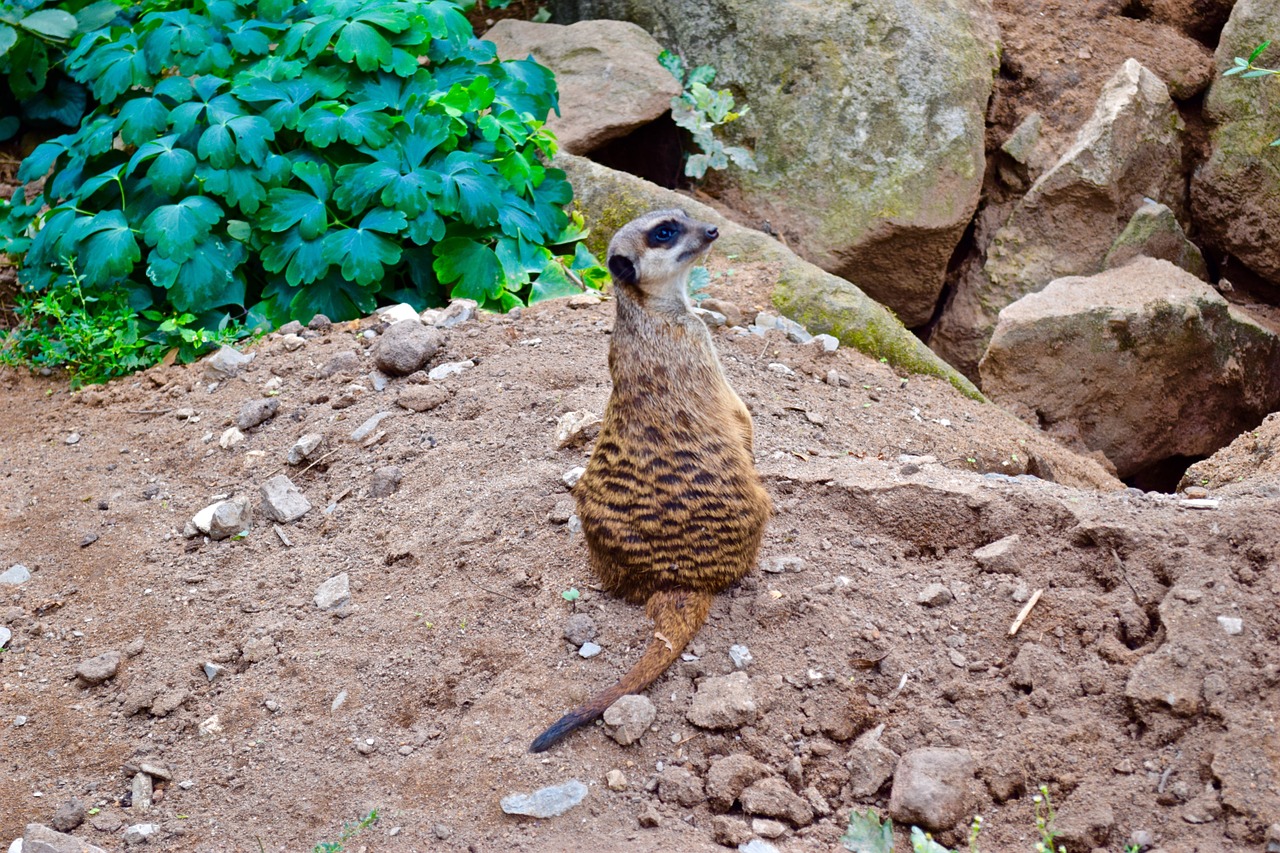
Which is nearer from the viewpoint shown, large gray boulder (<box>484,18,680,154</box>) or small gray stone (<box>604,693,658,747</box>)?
small gray stone (<box>604,693,658,747</box>)

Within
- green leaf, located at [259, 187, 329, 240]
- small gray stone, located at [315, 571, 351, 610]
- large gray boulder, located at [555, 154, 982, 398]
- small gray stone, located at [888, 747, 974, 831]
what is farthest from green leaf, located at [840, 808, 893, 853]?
green leaf, located at [259, 187, 329, 240]

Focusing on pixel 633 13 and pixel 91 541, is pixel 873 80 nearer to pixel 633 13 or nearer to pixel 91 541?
pixel 633 13

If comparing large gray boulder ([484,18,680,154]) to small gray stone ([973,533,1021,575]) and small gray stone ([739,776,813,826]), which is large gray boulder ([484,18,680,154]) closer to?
small gray stone ([973,533,1021,575])

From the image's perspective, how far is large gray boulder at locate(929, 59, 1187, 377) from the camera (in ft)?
18.4

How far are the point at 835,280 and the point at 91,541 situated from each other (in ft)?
10.6

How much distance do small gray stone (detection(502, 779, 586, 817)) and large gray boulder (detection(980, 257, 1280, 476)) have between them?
3498mm

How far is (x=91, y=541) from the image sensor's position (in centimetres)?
373

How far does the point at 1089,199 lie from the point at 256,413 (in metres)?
4.33

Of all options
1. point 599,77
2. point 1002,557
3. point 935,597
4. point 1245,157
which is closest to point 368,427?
A: point 935,597

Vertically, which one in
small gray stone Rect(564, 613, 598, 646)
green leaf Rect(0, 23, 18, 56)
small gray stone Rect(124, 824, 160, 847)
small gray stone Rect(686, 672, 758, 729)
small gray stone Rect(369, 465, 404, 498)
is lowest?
small gray stone Rect(124, 824, 160, 847)

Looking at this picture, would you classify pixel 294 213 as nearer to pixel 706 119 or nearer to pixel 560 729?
pixel 706 119

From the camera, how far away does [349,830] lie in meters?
2.51

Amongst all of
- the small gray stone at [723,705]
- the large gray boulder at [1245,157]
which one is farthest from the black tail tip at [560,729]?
the large gray boulder at [1245,157]

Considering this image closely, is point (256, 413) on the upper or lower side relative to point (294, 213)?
lower
